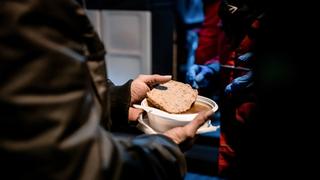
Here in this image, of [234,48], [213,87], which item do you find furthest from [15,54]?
[213,87]

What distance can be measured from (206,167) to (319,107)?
8.04 feet

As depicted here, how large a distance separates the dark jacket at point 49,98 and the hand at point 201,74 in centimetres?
137

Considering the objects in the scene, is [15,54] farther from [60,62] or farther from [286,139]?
[286,139]

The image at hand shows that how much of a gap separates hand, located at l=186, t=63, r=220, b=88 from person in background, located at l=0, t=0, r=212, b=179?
1.36m

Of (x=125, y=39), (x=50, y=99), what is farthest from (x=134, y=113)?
(x=125, y=39)

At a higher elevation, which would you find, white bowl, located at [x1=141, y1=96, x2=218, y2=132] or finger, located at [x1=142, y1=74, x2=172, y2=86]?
finger, located at [x1=142, y1=74, x2=172, y2=86]

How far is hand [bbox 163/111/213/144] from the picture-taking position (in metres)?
0.96

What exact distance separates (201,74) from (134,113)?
3.42ft

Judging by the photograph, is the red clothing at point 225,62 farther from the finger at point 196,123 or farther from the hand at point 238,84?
the finger at point 196,123

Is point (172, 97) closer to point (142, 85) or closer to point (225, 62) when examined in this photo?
point (142, 85)

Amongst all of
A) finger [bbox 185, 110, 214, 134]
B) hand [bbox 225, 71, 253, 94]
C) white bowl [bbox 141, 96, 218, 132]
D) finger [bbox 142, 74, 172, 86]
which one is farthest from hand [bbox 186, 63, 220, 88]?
finger [bbox 185, 110, 214, 134]

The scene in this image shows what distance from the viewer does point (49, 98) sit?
64 centimetres

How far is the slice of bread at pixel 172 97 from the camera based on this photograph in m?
1.20

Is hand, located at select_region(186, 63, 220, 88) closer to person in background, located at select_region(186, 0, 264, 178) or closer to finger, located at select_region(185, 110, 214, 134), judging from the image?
person in background, located at select_region(186, 0, 264, 178)
